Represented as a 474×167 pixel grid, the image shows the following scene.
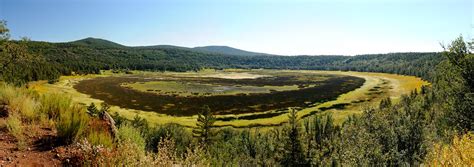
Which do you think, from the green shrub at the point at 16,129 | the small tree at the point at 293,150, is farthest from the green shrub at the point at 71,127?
the small tree at the point at 293,150

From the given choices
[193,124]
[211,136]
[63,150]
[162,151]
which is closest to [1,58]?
[63,150]

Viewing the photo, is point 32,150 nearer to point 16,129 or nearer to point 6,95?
point 16,129

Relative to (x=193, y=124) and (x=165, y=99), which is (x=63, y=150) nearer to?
(x=193, y=124)

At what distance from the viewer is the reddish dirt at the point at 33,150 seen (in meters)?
7.36

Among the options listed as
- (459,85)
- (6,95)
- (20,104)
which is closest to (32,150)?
(20,104)

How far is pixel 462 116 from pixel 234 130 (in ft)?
169

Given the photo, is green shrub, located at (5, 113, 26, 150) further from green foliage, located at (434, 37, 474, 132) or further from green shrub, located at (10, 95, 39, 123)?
green foliage, located at (434, 37, 474, 132)

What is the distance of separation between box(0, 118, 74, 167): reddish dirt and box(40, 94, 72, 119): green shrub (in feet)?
4.47

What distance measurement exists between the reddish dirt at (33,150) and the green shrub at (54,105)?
4.47 ft

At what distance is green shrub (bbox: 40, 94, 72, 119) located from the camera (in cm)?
1053

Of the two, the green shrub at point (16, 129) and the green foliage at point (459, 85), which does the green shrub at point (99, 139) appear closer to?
the green shrub at point (16, 129)

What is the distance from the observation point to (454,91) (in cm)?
2364

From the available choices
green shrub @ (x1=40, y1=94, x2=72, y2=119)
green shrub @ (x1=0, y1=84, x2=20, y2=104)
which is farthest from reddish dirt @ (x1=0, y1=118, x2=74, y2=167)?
green shrub @ (x1=0, y1=84, x2=20, y2=104)

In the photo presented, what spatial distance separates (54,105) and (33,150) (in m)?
3.35
